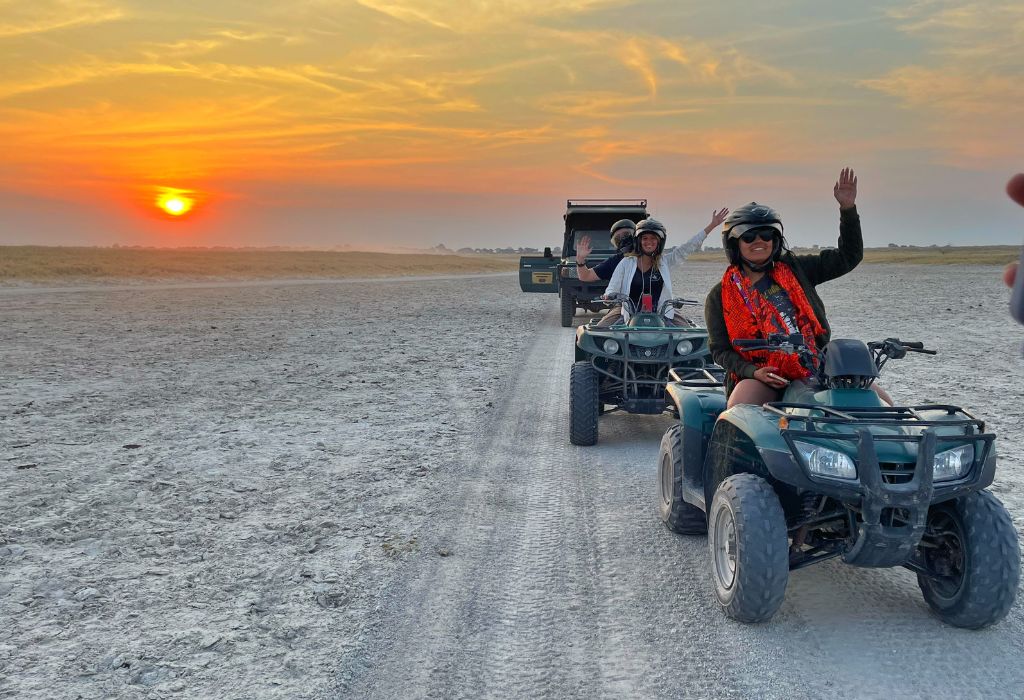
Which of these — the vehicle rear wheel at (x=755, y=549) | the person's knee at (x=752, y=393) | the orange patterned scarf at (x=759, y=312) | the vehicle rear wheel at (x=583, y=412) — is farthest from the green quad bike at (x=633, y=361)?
the vehicle rear wheel at (x=755, y=549)

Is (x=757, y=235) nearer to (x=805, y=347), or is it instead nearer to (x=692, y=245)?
(x=805, y=347)

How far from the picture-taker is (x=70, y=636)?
3.86 m

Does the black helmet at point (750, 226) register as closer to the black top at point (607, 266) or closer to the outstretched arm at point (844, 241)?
the outstretched arm at point (844, 241)

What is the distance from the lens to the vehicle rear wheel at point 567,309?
19.0 metres

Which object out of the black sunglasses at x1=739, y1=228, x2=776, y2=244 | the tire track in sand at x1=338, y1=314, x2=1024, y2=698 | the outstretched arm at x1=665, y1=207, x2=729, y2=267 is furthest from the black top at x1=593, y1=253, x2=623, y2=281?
the black sunglasses at x1=739, y1=228, x2=776, y2=244

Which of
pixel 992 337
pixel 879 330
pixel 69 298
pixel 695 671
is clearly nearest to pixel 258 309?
pixel 69 298

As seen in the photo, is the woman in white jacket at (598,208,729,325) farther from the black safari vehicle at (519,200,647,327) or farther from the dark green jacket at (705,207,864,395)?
the black safari vehicle at (519,200,647,327)

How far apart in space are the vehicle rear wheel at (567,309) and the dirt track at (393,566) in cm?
847

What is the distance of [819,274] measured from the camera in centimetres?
473

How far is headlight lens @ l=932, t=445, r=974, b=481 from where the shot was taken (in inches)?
139

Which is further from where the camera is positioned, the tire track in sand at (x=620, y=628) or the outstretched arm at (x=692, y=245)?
the outstretched arm at (x=692, y=245)

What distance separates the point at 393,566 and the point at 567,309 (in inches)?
579

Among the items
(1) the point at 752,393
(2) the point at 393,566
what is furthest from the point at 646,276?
(2) the point at 393,566

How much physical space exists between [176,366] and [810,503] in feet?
36.1
